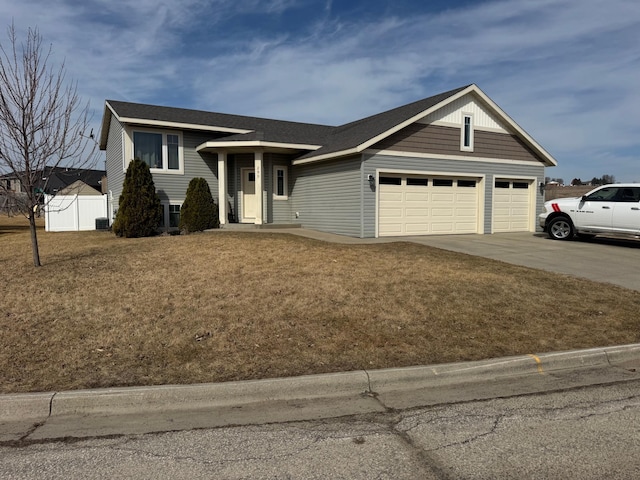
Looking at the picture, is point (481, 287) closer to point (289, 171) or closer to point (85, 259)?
point (85, 259)

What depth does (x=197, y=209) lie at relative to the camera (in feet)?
53.1

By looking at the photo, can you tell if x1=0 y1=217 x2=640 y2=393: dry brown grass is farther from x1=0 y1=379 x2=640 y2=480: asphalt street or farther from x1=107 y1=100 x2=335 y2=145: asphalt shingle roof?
x1=107 y1=100 x2=335 y2=145: asphalt shingle roof

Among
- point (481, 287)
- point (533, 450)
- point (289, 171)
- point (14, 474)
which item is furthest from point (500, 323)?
point (289, 171)

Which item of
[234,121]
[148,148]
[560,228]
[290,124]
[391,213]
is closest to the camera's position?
[560,228]

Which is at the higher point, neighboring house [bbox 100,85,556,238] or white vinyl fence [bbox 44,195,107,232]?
neighboring house [bbox 100,85,556,238]

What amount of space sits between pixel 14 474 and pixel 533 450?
3557mm

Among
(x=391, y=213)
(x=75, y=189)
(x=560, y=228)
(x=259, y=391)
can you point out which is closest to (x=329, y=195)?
(x=391, y=213)

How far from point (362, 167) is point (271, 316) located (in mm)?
9241

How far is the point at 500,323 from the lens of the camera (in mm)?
6195

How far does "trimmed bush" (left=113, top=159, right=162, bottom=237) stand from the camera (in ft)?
48.5

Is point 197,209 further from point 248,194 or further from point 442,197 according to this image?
point 442,197

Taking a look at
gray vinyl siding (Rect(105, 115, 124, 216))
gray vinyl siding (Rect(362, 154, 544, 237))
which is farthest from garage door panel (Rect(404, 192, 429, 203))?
gray vinyl siding (Rect(105, 115, 124, 216))

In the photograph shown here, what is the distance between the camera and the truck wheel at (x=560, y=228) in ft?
47.7

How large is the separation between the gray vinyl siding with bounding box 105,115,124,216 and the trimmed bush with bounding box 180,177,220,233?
3.23 metres
